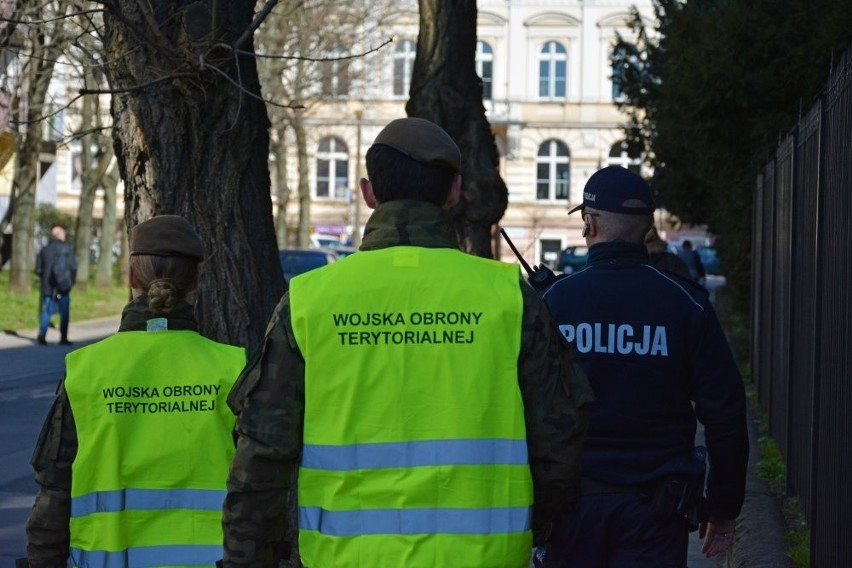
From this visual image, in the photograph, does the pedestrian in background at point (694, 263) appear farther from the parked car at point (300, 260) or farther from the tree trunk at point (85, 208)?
the tree trunk at point (85, 208)

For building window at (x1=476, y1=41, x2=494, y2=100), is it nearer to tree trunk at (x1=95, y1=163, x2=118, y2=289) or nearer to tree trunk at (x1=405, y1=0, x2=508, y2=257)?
tree trunk at (x1=95, y1=163, x2=118, y2=289)

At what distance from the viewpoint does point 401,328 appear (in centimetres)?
305

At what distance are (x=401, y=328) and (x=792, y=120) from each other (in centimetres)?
1333

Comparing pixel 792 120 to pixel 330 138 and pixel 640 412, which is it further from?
pixel 330 138

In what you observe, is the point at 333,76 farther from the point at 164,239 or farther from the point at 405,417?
the point at 405,417

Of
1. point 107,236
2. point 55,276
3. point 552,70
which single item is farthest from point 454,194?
point 552,70

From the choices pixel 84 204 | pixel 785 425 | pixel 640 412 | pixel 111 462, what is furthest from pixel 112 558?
pixel 84 204

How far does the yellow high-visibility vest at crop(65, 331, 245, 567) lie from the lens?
12.4 ft

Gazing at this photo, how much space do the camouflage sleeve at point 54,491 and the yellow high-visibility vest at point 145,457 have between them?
0.09 ft

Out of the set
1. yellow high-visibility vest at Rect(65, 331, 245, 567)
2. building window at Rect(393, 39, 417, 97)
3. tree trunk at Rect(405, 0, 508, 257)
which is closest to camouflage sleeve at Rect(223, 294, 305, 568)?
yellow high-visibility vest at Rect(65, 331, 245, 567)

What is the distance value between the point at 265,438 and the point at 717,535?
1.81 meters

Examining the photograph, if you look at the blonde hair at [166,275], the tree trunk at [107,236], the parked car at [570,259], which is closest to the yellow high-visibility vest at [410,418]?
the blonde hair at [166,275]

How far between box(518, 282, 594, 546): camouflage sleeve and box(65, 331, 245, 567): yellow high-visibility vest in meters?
1.06

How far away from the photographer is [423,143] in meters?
3.20
